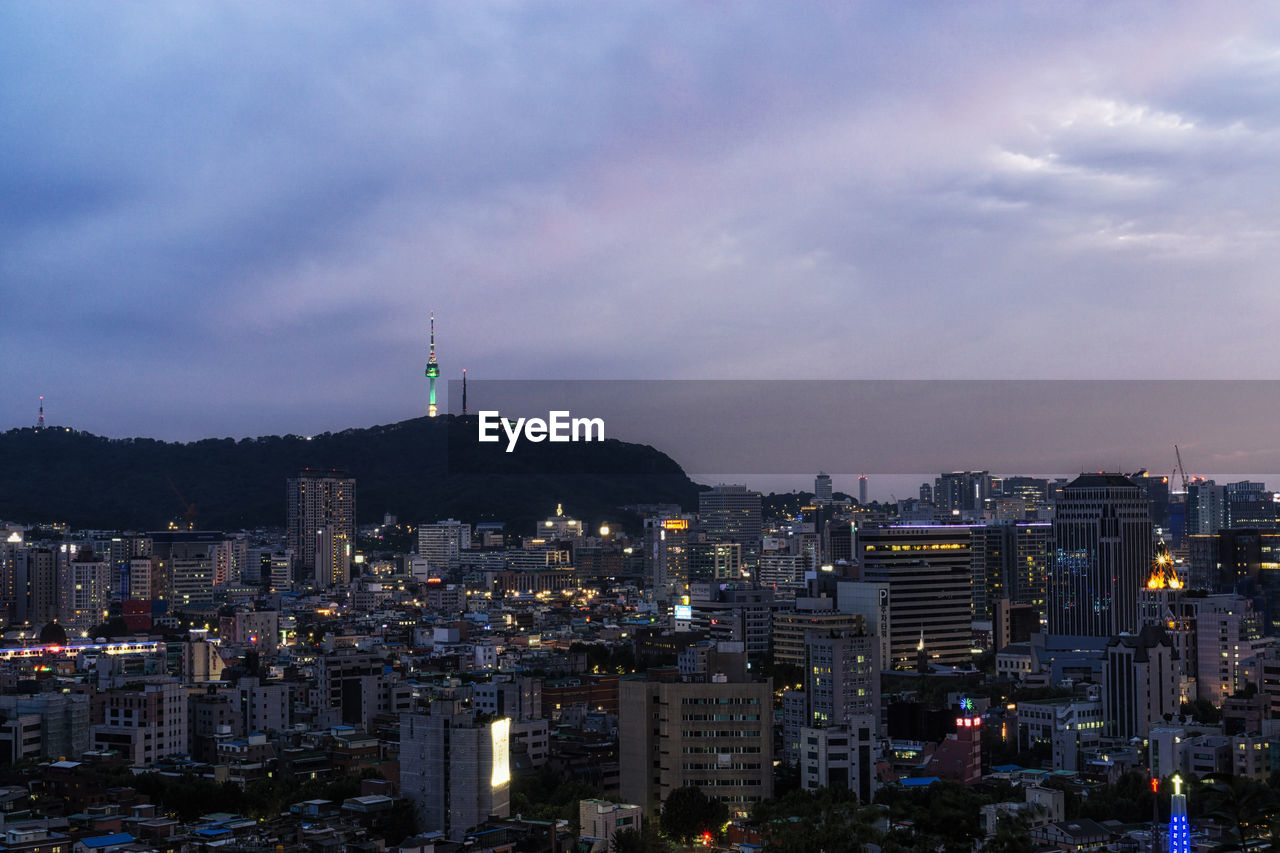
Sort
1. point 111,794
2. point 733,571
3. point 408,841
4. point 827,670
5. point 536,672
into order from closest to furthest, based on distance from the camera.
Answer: point 408,841, point 111,794, point 827,670, point 536,672, point 733,571

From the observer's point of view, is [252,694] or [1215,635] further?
[1215,635]

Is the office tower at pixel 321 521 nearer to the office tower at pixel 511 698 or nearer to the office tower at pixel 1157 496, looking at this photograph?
the office tower at pixel 1157 496

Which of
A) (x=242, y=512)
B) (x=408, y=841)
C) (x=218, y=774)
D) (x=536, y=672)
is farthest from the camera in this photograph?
(x=242, y=512)

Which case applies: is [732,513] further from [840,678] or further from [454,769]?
[454,769]

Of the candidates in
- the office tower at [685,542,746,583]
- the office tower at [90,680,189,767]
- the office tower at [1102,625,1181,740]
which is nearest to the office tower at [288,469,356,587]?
the office tower at [685,542,746,583]

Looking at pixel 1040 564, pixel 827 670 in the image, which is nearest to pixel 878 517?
pixel 1040 564

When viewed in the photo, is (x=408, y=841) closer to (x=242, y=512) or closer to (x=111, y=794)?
(x=111, y=794)
